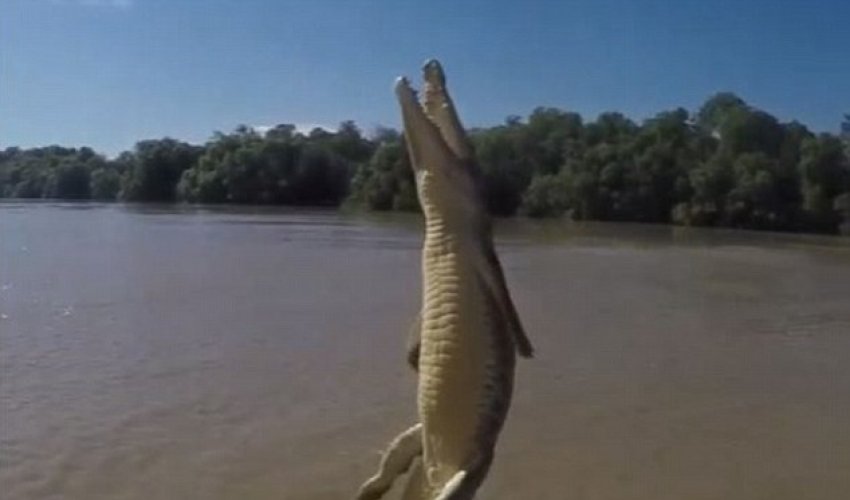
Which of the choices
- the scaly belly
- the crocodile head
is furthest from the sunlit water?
the crocodile head

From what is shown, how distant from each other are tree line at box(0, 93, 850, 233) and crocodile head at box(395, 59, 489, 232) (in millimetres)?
45240

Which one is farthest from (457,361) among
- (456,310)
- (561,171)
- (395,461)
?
(561,171)

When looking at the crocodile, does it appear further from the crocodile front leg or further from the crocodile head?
the crocodile front leg

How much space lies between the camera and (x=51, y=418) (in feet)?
27.9

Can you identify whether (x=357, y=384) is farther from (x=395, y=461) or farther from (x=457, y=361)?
(x=457, y=361)

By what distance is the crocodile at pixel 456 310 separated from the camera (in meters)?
2.48

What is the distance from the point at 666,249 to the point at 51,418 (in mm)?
27774

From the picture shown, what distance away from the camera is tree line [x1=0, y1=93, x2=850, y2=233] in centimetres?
5584

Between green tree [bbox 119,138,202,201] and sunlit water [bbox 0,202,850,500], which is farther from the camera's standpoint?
green tree [bbox 119,138,202,201]

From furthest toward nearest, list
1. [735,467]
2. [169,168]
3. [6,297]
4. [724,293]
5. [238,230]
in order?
1. [169,168]
2. [238,230]
3. [724,293]
4. [6,297]
5. [735,467]

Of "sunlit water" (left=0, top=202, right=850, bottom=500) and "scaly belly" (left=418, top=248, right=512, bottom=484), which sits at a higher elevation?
"scaly belly" (left=418, top=248, right=512, bottom=484)

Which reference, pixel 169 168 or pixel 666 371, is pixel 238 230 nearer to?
pixel 666 371

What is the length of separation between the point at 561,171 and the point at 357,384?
56.0 metres

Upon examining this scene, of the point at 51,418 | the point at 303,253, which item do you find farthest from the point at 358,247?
the point at 51,418
